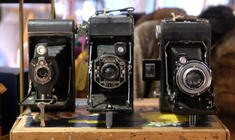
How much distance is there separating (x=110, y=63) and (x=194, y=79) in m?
0.19

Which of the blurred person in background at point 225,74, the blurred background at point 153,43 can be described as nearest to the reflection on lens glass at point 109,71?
the blurred background at point 153,43

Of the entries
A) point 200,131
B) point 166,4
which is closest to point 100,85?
point 200,131

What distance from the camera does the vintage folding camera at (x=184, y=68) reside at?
1.05 meters

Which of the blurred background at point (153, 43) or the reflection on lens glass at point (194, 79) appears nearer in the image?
the reflection on lens glass at point (194, 79)

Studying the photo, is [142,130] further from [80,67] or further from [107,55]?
[80,67]

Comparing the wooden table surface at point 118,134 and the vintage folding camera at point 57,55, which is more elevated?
the vintage folding camera at point 57,55

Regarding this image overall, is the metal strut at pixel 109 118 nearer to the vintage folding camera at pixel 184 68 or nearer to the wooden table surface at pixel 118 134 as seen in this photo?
the wooden table surface at pixel 118 134

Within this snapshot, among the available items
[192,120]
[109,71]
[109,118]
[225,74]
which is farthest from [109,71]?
[225,74]

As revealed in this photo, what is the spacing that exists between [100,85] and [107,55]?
2.8 inches

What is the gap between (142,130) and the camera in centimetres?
104

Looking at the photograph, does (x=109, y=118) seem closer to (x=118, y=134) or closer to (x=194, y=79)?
(x=118, y=134)

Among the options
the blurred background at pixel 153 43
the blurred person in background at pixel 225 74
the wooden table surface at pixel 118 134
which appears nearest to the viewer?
the wooden table surface at pixel 118 134

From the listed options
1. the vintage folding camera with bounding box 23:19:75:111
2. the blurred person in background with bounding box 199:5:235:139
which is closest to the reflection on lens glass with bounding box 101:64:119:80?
the vintage folding camera with bounding box 23:19:75:111

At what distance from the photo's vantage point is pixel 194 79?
1045 mm
